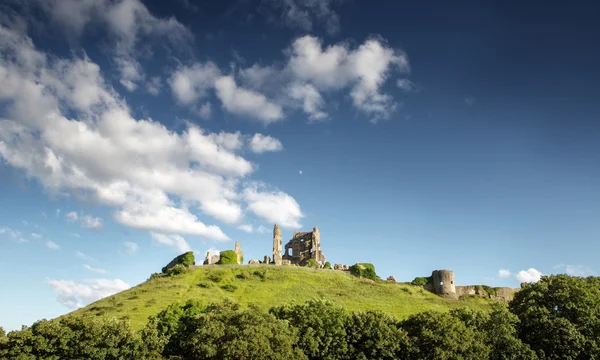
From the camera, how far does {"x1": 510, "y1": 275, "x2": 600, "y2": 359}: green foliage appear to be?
51375 millimetres

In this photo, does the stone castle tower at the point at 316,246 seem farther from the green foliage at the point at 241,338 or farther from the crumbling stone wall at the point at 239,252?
the green foliage at the point at 241,338

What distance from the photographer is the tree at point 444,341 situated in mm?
48938

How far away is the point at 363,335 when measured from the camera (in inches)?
2072

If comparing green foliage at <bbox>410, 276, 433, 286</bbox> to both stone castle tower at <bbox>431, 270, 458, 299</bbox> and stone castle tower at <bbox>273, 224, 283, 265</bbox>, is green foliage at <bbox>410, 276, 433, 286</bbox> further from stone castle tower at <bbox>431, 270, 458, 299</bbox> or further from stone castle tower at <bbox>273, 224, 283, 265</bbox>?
stone castle tower at <bbox>273, 224, 283, 265</bbox>

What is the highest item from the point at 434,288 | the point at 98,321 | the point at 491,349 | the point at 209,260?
the point at 209,260

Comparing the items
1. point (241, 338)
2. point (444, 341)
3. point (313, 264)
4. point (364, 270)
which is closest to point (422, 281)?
point (364, 270)

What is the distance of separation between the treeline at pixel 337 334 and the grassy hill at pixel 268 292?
24.9 metres

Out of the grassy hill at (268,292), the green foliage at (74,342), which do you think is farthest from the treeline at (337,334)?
the grassy hill at (268,292)

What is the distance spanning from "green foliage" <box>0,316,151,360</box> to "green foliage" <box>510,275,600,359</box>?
48.5 m

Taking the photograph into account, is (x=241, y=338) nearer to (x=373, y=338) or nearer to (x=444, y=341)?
(x=373, y=338)

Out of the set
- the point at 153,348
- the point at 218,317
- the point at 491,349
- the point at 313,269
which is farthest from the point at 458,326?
the point at 313,269

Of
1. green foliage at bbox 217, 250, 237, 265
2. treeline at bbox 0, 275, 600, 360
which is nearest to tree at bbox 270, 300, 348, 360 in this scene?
treeline at bbox 0, 275, 600, 360

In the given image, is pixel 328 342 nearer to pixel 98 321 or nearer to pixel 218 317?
pixel 218 317

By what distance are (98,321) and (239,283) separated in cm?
5029
